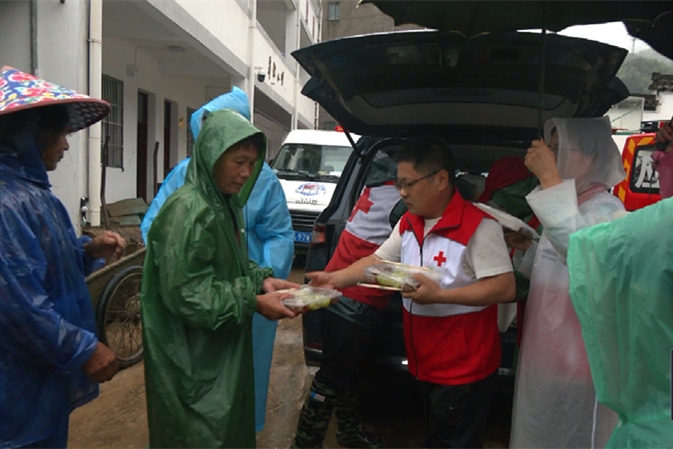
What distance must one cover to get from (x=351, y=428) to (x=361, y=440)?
0.32ft

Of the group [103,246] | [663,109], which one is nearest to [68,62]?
[103,246]

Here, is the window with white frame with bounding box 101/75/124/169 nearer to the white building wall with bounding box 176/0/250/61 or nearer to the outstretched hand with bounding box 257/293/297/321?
the white building wall with bounding box 176/0/250/61

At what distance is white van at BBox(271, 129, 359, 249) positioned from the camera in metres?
8.38

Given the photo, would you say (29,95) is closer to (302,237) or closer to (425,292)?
(425,292)

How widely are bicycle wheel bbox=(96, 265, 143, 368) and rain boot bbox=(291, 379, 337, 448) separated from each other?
1966 millimetres

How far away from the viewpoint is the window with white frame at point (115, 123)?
9516mm

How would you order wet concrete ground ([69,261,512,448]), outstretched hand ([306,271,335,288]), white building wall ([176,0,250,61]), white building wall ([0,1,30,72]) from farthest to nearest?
white building wall ([176,0,250,61]) < white building wall ([0,1,30,72]) < wet concrete ground ([69,261,512,448]) < outstretched hand ([306,271,335,288])

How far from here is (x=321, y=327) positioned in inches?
123

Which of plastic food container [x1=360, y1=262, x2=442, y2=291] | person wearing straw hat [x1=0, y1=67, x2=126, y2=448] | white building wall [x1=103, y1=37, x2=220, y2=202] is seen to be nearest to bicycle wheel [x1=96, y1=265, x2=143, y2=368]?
person wearing straw hat [x1=0, y1=67, x2=126, y2=448]

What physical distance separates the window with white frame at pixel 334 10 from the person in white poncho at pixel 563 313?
143ft

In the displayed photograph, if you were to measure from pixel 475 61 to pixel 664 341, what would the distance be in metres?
1.81

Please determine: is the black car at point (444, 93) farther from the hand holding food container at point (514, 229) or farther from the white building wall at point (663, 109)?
the white building wall at point (663, 109)

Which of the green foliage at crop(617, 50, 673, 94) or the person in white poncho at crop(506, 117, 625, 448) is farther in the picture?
the green foliage at crop(617, 50, 673, 94)

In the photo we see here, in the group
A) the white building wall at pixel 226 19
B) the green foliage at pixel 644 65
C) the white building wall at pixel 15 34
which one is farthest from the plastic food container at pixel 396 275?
the white building wall at pixel 226 19
